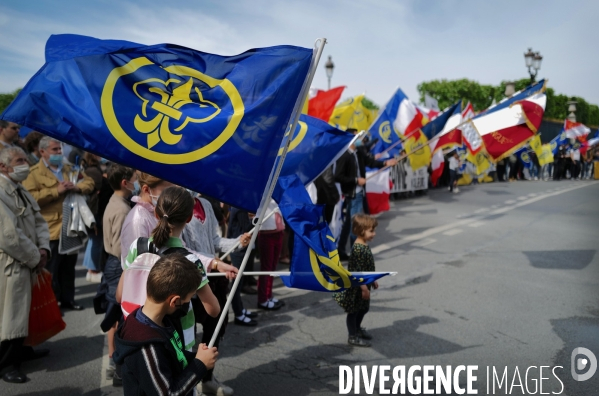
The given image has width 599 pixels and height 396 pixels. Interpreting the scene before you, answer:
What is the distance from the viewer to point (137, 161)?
2.86m

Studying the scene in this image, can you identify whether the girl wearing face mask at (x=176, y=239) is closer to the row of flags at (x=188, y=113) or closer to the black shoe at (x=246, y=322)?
the row of flags at (x=188, y=113)

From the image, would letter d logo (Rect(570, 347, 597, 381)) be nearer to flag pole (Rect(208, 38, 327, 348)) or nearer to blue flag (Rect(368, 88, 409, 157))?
flag pole (Rect(208, 38, 327, 348))

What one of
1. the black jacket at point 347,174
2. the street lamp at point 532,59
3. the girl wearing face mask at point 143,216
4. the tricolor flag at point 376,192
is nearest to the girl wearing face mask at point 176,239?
the girl wearing face mask at point 143,216

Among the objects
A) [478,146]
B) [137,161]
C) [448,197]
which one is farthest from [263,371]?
[448,197]

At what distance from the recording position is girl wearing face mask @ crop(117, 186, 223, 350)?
2648mm

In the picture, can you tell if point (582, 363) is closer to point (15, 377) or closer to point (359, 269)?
point (359, 269)

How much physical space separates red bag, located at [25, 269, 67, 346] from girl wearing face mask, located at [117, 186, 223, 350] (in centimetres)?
183

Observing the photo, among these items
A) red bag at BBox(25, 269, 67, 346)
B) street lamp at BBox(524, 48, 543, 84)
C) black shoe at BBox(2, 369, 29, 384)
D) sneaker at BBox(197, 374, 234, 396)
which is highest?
street lamp at BBox(524, 48, 543, 84)

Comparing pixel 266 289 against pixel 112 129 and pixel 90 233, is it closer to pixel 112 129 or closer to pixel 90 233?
pixel 90 233

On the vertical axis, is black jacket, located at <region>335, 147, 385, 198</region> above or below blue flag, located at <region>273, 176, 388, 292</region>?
above

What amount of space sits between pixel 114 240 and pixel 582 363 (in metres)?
4.01

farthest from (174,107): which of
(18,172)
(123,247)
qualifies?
(18,172)

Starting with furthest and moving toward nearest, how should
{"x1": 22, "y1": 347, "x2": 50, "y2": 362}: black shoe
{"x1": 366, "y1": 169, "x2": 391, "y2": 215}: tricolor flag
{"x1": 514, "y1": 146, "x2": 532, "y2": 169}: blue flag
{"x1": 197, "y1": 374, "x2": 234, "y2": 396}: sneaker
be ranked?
1. {"x1": 514, "y1": 146, "x2": 532, "y2": 169}: blue flag
2. {"x1": 366, "y1": 169, "x2": 391, "y2": 215}: tricolor flag
3. {"x1": 22, "y1": 347, "x2": 50, "y2": 362}: black shoe
4. {"x1": 197, "y1": 374, "x2": 234, "y2": 396}: sneaker

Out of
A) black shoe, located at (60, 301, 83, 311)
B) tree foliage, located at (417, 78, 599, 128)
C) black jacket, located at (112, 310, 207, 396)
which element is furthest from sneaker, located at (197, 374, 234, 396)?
tree foliage, located at (417, 78, 599, 128)
